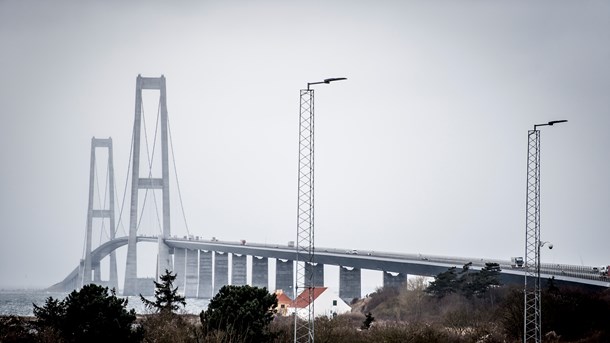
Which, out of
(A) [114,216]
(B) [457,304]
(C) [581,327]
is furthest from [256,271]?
(C) [581,327]

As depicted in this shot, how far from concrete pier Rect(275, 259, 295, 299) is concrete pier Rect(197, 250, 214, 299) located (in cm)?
1586

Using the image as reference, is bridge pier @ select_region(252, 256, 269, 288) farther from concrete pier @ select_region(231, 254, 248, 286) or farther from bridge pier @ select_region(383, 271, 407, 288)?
bridge pier @ select_region(383, 271, 407, 288)

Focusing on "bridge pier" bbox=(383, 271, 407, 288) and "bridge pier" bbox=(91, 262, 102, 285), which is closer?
"bridge pier" bbox=(383, 271, 407, 288)

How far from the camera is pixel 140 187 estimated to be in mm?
158375

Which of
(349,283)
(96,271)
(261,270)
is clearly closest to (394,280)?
(349,283)

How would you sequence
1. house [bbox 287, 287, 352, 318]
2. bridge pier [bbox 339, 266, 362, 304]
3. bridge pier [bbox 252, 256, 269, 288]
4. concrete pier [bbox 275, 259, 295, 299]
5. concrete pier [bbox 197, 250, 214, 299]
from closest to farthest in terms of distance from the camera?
house [bbox 287, 287, 352, 318]
bridge pier [bbox 339, 266, 362, 304]
concrete pier [bbox 275, 259, 295, 299]
bridge pier [bbox 252, 256, 269, 288]
concrete pier [bbox 197, 250, 214, 299]

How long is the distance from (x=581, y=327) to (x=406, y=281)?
186 feet

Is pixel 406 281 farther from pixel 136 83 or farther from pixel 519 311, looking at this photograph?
pixel 136 83

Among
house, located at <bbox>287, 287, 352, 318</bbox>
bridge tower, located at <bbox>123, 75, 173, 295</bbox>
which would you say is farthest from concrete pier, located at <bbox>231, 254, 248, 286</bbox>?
house, located at <bbox>287, 287, 352, 318</bbox>

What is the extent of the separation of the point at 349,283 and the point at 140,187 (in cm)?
4306

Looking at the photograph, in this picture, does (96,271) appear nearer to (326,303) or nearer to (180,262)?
(180,262)

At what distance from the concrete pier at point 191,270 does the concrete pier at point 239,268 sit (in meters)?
5.86

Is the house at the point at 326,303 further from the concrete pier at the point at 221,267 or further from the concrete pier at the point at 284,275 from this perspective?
the concrete pier at the point at 221,267

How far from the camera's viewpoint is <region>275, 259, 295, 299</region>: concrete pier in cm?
14650
